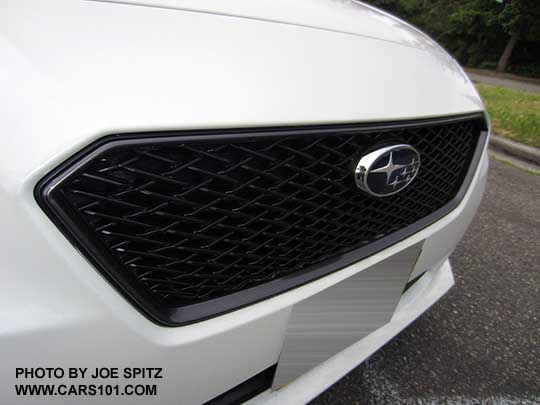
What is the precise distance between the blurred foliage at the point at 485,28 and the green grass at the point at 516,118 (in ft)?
38.4

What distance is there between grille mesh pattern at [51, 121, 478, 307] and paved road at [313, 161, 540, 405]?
2.09 feet

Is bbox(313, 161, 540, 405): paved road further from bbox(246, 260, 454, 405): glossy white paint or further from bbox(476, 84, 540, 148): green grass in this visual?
bbox(476, 84, 540, 148): green grass

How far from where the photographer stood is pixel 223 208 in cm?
66

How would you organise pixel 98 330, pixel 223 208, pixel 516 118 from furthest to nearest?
pixel 516 118
pixel 223 208
pixel 98 330

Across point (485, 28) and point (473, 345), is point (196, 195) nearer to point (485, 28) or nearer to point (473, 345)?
point (473, 345)

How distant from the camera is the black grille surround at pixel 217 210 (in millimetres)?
554

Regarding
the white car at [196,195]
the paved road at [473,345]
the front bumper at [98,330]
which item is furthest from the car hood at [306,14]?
the paved road at [473,345]

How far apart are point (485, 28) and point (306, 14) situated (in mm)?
21527

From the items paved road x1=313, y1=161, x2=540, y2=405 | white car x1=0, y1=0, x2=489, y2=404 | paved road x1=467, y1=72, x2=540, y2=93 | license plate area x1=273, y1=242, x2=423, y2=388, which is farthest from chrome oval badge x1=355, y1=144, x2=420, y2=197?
paved road x1=467, y1=72, x2=540, y2=93

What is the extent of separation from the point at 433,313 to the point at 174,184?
55.2 inches

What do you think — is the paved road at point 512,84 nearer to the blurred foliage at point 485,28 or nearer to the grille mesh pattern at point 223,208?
the blurred foliage at point 485,28

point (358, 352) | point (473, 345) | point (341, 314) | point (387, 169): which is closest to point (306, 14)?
point (387, 169)

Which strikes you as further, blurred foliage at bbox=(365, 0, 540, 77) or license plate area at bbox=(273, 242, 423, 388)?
blurred foliage at bbox=(365, 0, 540, 77)

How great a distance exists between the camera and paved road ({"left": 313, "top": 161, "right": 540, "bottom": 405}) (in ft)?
4.11
